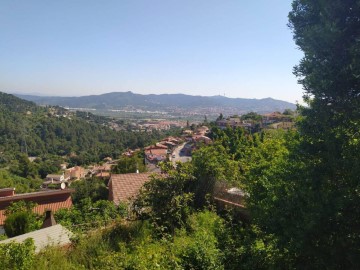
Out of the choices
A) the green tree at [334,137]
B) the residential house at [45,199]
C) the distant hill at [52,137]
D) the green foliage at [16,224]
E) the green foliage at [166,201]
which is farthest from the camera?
the distant hill at [52,137]

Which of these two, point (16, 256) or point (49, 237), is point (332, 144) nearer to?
point (16, 256)

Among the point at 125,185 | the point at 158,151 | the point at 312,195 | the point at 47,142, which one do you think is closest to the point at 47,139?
the point at 47,142

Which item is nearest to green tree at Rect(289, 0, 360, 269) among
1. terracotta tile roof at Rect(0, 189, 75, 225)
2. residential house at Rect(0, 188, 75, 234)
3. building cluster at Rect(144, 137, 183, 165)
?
residential house at Rect(0, 188, 75, 234)

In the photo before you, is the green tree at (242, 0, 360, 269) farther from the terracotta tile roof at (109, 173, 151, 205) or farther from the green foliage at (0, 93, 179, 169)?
the green foliage at (0, 93, 179, 169)

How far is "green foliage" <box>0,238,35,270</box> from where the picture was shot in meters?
4.11

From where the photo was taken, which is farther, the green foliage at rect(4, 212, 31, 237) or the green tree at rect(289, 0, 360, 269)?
the green foliage at rect(4, 212, 31, 237)

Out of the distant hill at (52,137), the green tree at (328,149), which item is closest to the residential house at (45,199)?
the green tree at (328,149)

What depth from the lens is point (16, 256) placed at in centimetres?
419

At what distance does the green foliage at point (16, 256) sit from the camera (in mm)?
Answer: 4105

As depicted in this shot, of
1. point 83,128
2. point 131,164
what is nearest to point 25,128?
point 83,128

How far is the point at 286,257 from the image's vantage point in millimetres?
4387

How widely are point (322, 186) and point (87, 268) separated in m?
3.65

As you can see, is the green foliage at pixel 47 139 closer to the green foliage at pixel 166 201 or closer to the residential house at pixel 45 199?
the residential house at pixel 45 199

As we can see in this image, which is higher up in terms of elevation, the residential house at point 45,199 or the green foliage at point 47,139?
the residential house at point 45,199
